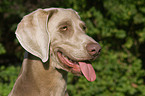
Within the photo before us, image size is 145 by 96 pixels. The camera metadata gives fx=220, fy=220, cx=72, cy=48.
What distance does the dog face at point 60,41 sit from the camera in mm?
2209

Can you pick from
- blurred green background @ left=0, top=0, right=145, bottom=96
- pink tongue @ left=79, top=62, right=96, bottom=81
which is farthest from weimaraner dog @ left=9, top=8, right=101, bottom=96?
blurred green background @ left=0, top=0, right=145, bottom=96

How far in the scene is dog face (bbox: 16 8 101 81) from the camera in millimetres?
2209

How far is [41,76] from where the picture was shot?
7.74ft

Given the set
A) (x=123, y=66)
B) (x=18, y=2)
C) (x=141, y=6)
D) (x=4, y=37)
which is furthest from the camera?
(x=4, y=37)

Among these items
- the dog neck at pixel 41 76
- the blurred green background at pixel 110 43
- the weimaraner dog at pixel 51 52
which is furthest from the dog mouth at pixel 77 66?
the blurred green background at pixel 110 43

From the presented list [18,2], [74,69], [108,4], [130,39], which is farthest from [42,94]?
[18,2]

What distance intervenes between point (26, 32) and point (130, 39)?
3.94 metres

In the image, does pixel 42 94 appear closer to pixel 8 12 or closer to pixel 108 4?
pixel 108 4

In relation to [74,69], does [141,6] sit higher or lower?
lower

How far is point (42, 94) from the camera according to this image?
231cm

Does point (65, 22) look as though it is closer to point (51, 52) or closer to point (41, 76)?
point (51, 52)

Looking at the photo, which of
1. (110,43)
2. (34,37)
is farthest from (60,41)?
(110,43)

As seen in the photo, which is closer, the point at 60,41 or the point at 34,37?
the point at 34,37

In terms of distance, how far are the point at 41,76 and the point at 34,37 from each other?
0.44 m
